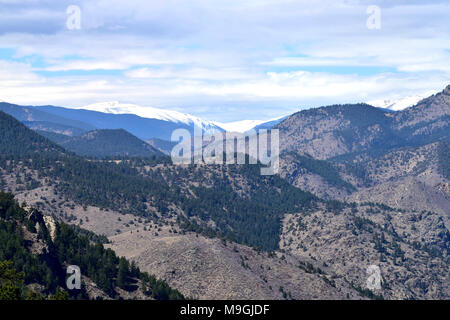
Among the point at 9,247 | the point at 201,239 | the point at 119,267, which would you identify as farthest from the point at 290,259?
the point at 9,247

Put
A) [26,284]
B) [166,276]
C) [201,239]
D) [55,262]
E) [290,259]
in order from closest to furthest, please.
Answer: [26,284] < [55,262] < [166,276] < [201,239] < [290,259]

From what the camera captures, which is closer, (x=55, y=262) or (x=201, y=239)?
(x=55, y=262)
